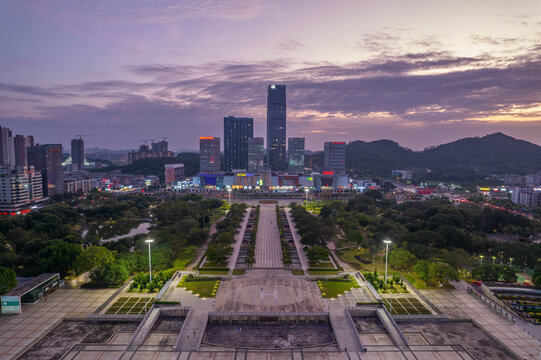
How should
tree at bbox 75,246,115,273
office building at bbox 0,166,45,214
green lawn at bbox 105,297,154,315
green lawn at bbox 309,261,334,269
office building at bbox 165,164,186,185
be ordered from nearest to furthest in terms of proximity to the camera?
green lawn at bbox 105,297,154,315
tree at bbox 75,246,115,273
green lawn at bbox 309,261,334,269
office building at bbox 0,166,45,214
office building at bbox 165,164,186,185

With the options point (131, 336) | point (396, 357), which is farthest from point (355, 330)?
point (131, 336)

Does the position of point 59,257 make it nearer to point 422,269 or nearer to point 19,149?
point 422,269

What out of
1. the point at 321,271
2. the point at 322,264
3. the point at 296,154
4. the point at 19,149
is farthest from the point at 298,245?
the point at 19,149

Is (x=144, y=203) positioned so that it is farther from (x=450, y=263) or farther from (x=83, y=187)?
(x=450, y=263)

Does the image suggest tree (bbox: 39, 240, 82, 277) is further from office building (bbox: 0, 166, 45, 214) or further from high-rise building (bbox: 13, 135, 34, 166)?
high-rise building (bbox: 13, 135, 34, 166)

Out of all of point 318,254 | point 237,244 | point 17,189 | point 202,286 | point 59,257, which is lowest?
point 202,286

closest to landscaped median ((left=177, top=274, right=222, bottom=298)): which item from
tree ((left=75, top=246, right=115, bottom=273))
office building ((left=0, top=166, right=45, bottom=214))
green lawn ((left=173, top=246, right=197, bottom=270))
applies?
green lawn ((left=173, top=246, right=197, bottom=270))
